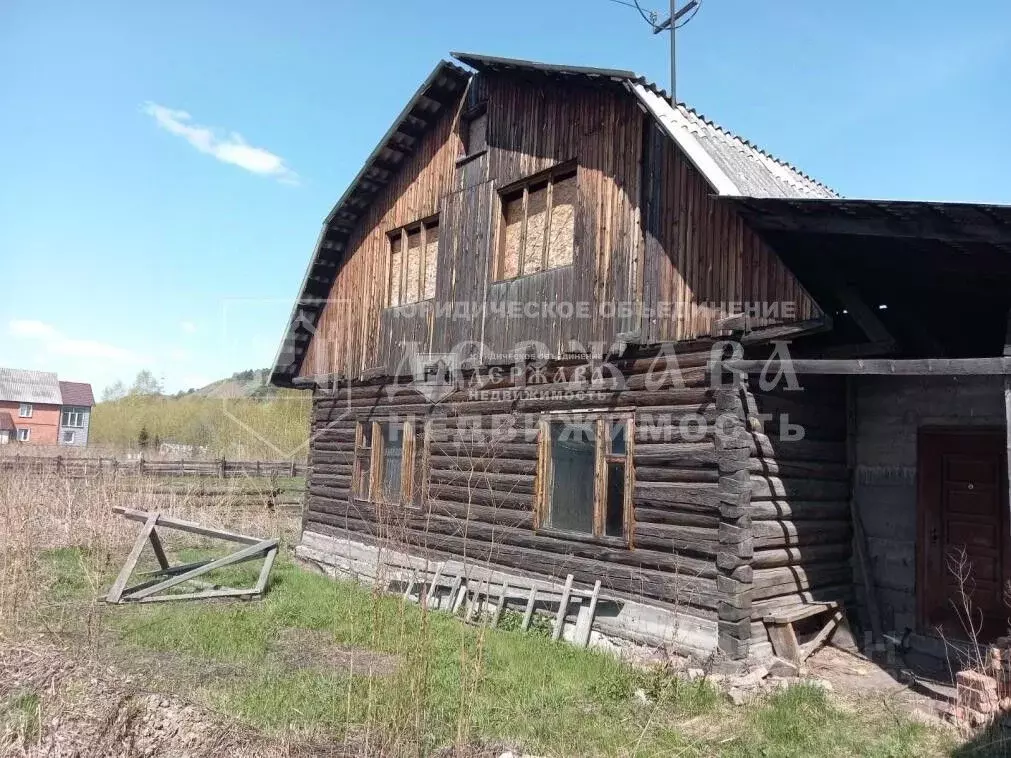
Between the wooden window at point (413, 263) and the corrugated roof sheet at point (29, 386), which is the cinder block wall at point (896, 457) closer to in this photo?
the wooden window at point (413, 263)

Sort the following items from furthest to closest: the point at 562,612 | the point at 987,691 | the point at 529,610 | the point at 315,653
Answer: the point at 529,610 → the point at 562,612 → the point at 315,653 → the point at 987,691

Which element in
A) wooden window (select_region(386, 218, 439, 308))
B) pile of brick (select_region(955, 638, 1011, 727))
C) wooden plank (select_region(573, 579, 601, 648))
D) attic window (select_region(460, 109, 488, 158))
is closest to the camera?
pile of brick (select_region(955, 638, 1011, 727))

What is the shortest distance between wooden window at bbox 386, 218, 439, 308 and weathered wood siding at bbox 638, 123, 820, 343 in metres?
4.47

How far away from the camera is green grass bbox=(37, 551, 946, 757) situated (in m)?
4.57

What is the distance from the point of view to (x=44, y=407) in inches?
3100

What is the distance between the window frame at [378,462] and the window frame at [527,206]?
3.29m

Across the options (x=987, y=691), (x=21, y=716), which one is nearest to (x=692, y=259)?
(x=987, y=691)

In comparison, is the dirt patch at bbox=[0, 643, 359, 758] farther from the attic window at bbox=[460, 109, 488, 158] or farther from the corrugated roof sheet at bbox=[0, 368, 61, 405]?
the corrugated roof sheet at bbox=[0, 368, 61, 405]

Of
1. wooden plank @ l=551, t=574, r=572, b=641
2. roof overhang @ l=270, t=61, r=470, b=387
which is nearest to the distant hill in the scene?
roof overhang @ l=270, t=61, r=470, b=387

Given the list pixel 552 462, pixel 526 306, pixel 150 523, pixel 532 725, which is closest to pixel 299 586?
pixel 150 523

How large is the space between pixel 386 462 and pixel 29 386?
82276 millimetres

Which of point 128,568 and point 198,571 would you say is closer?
point 128,568

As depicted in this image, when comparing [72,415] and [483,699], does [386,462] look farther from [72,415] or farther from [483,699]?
[72,415]

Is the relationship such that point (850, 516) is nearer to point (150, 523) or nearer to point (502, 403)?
point (502, 403)
